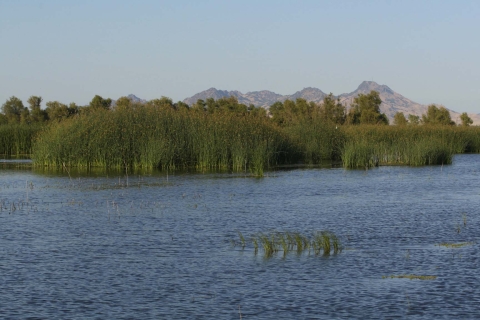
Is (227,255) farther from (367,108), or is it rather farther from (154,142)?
(367,108)

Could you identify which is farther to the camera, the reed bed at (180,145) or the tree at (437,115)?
the tree at (437,115)

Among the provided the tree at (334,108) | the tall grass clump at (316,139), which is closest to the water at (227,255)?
the tall grass clump at (316,139)

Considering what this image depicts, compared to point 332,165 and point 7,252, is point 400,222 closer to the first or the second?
point 7,252

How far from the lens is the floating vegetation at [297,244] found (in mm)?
12031

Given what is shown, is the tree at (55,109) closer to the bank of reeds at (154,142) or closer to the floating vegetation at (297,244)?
the bank of reeds at (154,142)

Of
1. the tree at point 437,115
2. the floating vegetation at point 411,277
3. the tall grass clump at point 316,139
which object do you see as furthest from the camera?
the tree at point 437,115

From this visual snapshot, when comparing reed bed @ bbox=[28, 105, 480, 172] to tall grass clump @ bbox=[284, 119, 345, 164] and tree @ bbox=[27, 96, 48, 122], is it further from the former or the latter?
tree @ bbox=[27, 96, 48, 122]

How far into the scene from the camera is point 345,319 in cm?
823

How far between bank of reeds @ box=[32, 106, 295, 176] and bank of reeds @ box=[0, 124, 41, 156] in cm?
Answer: 1131

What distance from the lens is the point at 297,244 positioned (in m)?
12.4

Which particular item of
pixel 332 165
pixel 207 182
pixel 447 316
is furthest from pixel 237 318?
pixel 332 165

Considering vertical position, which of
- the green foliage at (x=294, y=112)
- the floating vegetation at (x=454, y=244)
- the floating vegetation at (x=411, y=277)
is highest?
the green foliage at (x=294, y=112)

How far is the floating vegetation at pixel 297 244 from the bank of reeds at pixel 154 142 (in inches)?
661

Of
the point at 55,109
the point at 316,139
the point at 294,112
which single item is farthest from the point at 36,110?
the point at 316,139
